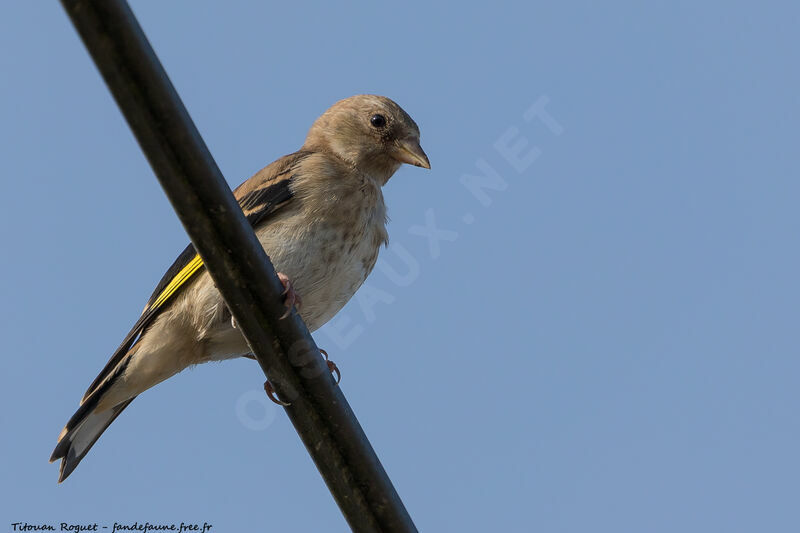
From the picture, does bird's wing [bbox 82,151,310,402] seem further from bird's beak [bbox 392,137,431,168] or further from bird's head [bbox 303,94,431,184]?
bird's beak [bbox 392,137,431,168]

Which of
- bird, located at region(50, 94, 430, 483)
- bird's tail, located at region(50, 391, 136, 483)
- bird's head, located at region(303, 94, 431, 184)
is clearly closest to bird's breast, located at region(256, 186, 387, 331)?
bird, located at region(50, 94, 430, 483)

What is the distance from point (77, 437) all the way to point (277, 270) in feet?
4.91

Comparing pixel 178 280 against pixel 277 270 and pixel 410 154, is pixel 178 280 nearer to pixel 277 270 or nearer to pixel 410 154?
pixel 277 270

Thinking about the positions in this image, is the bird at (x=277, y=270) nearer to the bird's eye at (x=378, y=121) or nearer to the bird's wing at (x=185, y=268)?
the bird's wing at (x=185, y=268)

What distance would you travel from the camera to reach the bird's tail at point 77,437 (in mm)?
5328

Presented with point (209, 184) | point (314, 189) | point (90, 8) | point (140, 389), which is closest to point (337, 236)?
point (314, 189)

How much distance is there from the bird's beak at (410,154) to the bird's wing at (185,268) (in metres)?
0.85

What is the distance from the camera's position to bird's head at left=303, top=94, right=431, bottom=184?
6.24 metres

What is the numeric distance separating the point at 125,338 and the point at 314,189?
4.40ft

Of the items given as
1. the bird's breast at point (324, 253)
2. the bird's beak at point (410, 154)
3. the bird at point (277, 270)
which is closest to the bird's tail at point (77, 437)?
the bird at point (277, 270)

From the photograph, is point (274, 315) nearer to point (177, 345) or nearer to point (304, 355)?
point (304, 355)

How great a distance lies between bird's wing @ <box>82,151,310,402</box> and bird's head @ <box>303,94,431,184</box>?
636mm

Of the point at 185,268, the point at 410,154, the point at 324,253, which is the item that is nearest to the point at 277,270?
the point at 324,253

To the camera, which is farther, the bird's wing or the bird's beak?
the bird's beak
